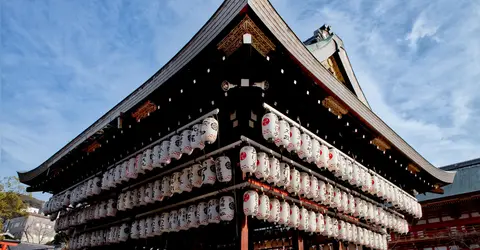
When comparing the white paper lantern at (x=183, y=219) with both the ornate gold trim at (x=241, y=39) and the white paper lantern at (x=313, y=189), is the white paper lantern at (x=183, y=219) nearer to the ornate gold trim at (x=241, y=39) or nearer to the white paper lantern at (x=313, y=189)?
the white paper lantern at (x=313, y=189)

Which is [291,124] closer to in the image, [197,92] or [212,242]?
[197,92]

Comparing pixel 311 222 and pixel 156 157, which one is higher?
pixel 156 157

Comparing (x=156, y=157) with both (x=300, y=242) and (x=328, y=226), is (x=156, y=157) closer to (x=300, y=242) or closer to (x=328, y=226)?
(x=300, y=242)

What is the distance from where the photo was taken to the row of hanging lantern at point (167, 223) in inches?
295

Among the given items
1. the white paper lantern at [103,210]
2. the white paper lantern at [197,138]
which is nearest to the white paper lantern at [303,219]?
the white paper lantern at [197,138]

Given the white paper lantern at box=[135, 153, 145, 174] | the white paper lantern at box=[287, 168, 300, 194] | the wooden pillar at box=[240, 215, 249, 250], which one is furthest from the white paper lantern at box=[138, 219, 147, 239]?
the white paper lantern at box=[287, 168, 300, 194]

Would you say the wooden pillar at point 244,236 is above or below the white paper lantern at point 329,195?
below

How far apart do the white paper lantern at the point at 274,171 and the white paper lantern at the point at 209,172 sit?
4.35 feet

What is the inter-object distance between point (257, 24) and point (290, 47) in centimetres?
109

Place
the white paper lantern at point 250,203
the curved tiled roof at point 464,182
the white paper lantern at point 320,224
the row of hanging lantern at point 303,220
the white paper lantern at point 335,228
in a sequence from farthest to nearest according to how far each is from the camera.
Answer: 1. the curved tiled roof at point 464,182
2. the white paper lantern at point 335,228
3. the white paper lantern at point 320,224
4. the row of hanging lantern at point 303,220
5. the white paper lantern at point 250,203

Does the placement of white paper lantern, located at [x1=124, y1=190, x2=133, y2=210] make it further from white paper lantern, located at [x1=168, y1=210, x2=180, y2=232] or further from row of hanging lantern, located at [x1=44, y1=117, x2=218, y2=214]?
white paper lantern, located at [x1=168, y1=210, x2=180, y2=232]

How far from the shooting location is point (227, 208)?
734 centimetres

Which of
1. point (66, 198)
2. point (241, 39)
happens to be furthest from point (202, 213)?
point (66, 198)

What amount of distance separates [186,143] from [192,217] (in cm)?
194
